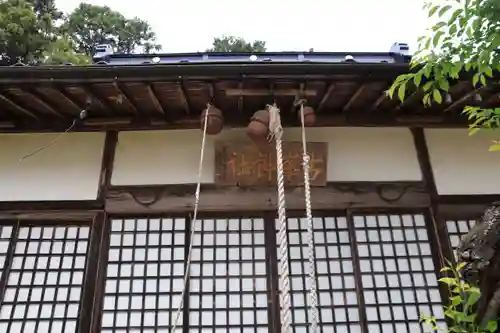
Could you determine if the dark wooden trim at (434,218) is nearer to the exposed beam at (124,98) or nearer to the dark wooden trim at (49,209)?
the exposed beam at (124,98)

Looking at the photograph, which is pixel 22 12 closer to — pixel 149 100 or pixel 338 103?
pixel 149 100

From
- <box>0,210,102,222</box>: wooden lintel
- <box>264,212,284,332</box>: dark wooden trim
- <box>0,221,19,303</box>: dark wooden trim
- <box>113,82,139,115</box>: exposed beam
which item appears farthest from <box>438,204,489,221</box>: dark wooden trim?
<box>0,221,19,303</box>: dark wooden trim

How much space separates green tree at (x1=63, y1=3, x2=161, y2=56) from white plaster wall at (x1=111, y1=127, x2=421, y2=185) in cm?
2151

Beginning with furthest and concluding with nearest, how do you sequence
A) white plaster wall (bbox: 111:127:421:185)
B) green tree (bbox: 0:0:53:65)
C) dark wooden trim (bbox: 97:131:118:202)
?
1. green tree (bbox: 0:0:53:65)
2. white plaster wall (bbox: 111:127:421:185)
3. dark wooden trim (bbox: 97:131:118:202)

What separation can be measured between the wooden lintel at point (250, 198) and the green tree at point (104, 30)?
72.0ft

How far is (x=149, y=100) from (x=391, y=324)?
3.89 metres

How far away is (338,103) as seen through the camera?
229 inches

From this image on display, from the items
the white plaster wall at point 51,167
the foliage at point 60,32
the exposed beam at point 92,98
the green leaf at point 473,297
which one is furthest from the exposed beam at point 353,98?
the foliage at point 60,32

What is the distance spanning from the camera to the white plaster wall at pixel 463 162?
580cm

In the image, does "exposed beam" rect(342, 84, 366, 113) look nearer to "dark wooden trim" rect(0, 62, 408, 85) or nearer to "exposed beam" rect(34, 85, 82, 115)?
"dark wooden trim" rect(0, 62, 408, 85)

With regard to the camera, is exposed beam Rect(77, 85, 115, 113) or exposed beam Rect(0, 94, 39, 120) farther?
exposed beam Rect(0, 94, 39, 120)

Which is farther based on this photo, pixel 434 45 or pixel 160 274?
pixel 160 274

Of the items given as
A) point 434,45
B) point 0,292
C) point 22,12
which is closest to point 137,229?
point 0,292

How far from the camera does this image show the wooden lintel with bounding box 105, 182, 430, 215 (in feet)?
18.1
